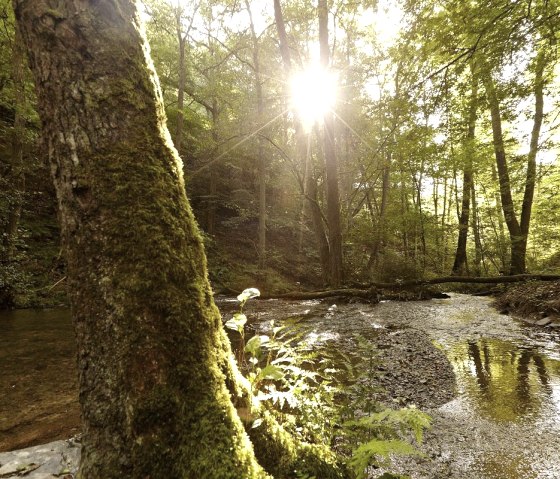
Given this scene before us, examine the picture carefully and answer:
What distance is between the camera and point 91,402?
1617 millimetres

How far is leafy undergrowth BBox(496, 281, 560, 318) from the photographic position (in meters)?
7.89

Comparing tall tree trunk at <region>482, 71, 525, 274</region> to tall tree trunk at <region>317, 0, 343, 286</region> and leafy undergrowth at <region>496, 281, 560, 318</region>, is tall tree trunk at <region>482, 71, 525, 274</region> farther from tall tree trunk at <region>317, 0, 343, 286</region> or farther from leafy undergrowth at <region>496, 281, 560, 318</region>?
tall tree trunk at <region>317, 0, 343, 286</region>

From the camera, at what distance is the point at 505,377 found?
4492mm

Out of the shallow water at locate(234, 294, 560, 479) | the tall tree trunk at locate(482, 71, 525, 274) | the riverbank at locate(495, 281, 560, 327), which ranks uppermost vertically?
the tall tree trunk at locate(482, 71, 525, 274)

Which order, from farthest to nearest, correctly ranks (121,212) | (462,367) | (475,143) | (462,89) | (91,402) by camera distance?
(475,143), (462,89), (462,367), (121,212), (91,402)

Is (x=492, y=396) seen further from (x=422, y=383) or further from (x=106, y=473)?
(x=106, y=473)

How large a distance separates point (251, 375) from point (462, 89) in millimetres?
8282

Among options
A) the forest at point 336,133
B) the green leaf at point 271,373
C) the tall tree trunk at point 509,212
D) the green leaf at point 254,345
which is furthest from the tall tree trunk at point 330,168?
the green leaf at point 271,373

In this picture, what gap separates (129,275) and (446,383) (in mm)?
4393

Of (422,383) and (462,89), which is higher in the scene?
(462,89)

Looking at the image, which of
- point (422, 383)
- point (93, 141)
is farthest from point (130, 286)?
point (422, 383)

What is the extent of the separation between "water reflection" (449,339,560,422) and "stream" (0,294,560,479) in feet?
0.04

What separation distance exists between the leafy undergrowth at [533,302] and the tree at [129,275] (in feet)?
28.0

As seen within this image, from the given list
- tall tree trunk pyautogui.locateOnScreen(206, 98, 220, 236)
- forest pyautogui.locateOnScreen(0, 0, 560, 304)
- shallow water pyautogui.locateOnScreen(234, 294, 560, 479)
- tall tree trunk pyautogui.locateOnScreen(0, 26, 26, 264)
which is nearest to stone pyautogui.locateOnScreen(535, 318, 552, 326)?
shallow water pyautogui.locateOnScreen(234, 294, 560, 479)
